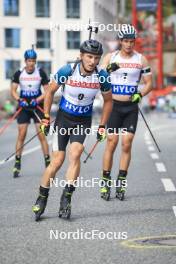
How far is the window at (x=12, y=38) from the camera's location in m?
78.3

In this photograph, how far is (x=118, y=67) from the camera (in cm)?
1049

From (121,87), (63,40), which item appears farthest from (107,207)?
(63,40)

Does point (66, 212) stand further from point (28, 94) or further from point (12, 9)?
point (12, 9)

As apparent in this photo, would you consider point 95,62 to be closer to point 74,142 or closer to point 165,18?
point 74,142

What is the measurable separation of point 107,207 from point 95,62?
1870 mm

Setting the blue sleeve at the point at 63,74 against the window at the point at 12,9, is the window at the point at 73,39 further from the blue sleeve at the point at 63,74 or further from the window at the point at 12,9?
the blue sleeve at the point at 63,74

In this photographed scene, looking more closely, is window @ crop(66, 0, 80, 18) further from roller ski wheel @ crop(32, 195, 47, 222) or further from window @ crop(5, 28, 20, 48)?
roller ski wheel @ crop(32, 195, 47, 222)

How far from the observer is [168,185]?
1201cm

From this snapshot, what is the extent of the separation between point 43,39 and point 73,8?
12.8ft

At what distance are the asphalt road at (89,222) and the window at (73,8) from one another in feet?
213

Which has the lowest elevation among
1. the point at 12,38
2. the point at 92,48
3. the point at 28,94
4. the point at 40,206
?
the point at 12,38

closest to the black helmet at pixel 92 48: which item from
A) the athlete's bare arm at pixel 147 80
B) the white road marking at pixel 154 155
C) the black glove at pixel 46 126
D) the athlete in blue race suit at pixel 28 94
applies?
the black glove at pixel 46 126

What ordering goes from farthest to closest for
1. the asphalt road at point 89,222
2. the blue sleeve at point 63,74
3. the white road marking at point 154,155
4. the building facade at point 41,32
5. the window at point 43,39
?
the window at point 43,39, the building facade at point 41,32, the white road marking at point 154,155, the blue sleeve at point 63,74, the asphalt road at point 89,222

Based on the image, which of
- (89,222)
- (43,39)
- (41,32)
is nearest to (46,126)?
(89,222)
